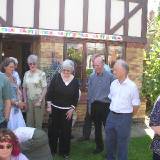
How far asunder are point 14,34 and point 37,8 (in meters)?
0.80

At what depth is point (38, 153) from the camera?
19.4ft

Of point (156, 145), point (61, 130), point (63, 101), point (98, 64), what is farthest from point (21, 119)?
point (156, 145)

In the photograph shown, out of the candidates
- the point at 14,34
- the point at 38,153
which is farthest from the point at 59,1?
the point at 38,153

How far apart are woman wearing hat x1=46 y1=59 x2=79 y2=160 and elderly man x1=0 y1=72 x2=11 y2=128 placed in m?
2.23

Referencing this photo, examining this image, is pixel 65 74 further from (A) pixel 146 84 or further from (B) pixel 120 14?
(A) pixel 146 84

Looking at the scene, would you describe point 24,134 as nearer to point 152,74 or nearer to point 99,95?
point 99,95

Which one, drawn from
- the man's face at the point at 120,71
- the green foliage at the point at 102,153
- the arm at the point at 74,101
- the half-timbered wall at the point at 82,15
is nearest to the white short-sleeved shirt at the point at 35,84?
the arm at the point at 74,101

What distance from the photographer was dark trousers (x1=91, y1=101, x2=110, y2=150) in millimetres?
8539

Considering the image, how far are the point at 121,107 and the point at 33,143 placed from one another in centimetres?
166

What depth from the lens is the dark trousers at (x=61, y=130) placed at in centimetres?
830

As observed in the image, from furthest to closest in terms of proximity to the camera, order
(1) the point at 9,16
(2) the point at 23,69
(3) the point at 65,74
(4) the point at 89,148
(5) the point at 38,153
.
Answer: (2) the point at 23,69
(1) the point at 9,16
(4) the point at 89,148
(3) the point at 65,74
(5) the point at 38,153

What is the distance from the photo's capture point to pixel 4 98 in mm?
5980

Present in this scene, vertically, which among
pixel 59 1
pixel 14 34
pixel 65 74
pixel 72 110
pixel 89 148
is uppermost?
pixel 59 1

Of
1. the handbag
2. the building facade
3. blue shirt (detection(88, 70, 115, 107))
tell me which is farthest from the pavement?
the handbag
